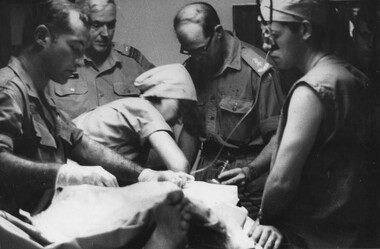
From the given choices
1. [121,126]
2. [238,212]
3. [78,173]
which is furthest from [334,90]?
[78,173]

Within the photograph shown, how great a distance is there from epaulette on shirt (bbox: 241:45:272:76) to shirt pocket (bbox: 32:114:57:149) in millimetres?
1370

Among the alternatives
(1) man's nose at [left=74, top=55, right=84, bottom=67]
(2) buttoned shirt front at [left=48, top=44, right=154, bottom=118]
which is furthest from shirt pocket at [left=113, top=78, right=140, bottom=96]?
(1) man's nose at [left=74, top=55, right=84, bottom=67]

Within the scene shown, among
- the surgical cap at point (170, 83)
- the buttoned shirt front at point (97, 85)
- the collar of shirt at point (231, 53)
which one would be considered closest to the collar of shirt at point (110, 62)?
the buttoned shirt front at point (97, 85)

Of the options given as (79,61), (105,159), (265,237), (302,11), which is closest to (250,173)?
(265,237)

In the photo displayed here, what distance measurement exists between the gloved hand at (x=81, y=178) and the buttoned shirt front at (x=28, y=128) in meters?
0.10

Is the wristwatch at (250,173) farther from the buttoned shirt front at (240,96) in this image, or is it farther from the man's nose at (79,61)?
the man's nose at (79,61)

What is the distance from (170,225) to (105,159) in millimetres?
637

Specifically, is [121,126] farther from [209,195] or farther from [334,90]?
[334,90]

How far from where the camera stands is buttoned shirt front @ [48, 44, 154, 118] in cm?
491

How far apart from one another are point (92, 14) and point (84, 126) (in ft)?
2.43

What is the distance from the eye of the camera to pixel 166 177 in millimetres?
4734

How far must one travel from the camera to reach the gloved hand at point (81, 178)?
15.6 feet

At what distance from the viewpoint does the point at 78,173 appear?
4754 millimetres

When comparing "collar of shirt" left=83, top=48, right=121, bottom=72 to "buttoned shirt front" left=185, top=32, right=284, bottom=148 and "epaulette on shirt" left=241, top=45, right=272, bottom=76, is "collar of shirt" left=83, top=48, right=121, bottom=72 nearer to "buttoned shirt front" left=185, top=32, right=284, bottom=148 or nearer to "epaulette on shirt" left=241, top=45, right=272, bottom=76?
"buttoned shirt front" left=185, top=32, right=284, bottom=148
